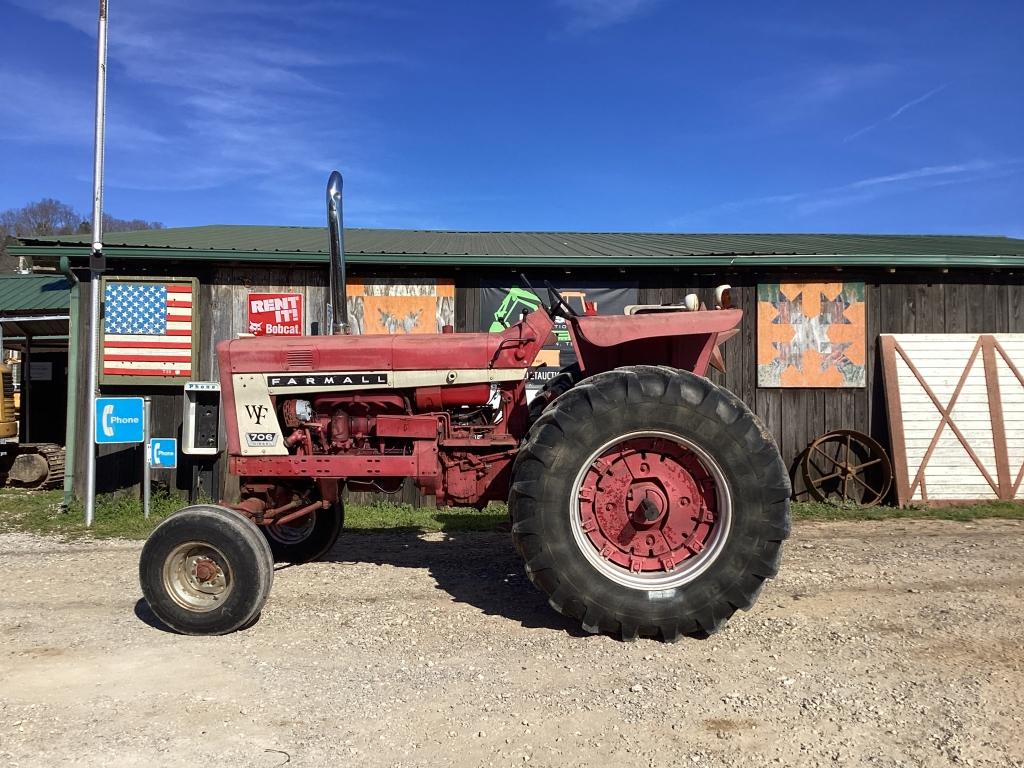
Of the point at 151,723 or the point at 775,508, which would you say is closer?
the point at 151,723

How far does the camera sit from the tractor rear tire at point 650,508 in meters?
3.53

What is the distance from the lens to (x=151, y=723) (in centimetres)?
277

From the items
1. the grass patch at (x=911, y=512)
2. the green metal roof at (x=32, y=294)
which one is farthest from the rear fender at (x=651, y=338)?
the green metal roof at (x=32, y=294)

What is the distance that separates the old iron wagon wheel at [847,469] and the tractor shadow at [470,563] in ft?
12.0

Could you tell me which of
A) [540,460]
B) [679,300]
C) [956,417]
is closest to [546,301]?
[679,300]

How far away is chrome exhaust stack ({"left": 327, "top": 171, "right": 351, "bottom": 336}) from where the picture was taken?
14.0ft

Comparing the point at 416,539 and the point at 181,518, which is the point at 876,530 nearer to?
the point at 416,539

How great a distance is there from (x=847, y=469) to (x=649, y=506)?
4.89 metres

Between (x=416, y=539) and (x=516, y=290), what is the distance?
9.80ft

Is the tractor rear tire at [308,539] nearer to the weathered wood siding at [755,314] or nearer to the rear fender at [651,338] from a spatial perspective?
the rear fender at [651,338]

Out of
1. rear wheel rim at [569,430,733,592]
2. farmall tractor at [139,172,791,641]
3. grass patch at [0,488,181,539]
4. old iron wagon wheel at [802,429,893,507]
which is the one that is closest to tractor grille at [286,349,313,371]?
farmall tractor at [139,172,791,641]

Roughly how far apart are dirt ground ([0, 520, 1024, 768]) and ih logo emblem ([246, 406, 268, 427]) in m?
1.07

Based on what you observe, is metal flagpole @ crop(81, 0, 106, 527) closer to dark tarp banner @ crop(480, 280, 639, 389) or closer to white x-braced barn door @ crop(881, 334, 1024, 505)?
dark tarp banner @ crop(480, 280, 639, 389)

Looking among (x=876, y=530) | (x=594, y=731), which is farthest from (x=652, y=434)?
(x=876, y=530)
